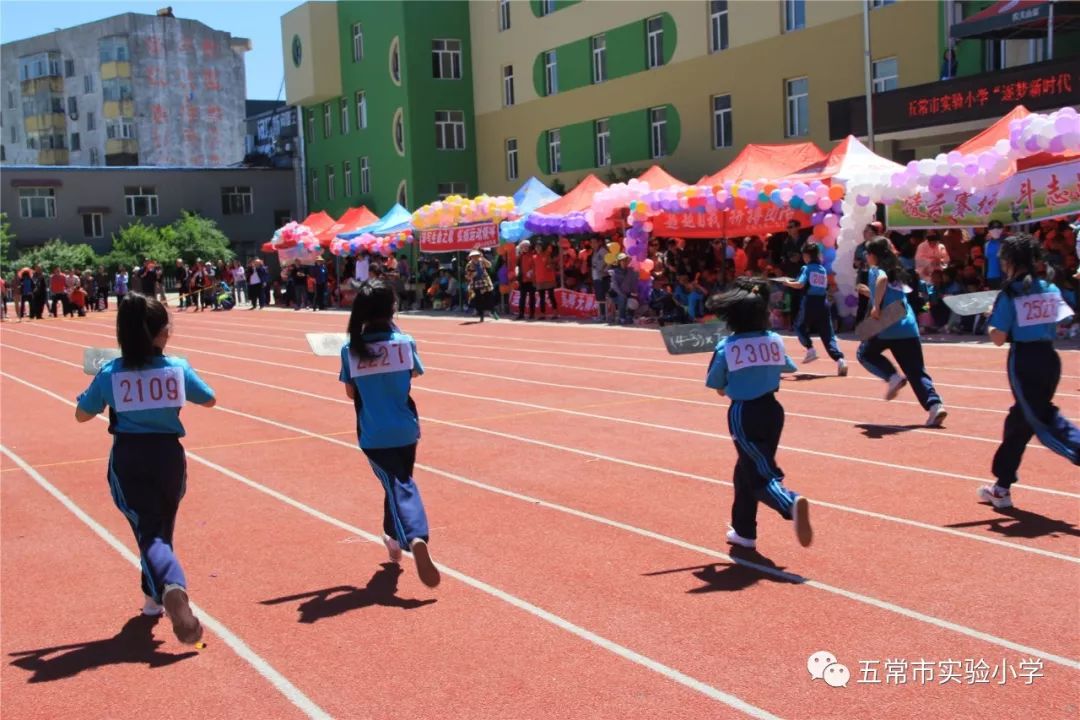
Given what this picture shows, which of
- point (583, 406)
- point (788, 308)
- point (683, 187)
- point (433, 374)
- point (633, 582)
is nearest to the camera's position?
point (633, 582)

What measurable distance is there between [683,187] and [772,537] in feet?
57.3

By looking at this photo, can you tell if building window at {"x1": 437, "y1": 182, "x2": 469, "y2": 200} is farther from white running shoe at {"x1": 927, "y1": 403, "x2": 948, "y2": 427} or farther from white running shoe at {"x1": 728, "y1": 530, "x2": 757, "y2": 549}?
white running shoe at {"x1": 728, "y1": 530, "x2": 757, "y2": 549}

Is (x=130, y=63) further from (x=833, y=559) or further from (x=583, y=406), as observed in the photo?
(x=833, y=559)

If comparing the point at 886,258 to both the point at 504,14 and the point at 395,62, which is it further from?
the point at 395,62

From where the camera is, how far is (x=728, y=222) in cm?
2236

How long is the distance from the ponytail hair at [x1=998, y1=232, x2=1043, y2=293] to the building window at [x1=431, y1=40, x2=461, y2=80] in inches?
1616

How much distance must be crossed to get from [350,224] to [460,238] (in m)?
9.66

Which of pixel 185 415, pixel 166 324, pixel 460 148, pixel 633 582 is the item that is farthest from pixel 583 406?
pixel 460 148

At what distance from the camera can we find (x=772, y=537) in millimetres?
7191

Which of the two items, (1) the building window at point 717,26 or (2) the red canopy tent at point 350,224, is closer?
(1) the building window at point 717,26

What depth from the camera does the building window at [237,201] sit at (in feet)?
208

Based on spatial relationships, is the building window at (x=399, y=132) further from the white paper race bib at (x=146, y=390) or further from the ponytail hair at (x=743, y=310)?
the white paper race bib at (x=146, y=390)

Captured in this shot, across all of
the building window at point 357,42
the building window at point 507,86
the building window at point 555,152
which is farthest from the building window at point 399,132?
the building window at point 555,152

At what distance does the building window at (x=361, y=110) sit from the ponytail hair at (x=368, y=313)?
46.1 meters
